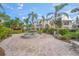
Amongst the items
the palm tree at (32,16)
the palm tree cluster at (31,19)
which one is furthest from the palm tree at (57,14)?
the palm tree at (32,16)

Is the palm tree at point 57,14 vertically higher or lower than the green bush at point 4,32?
higher

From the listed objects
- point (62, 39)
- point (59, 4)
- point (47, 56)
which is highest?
point (59, 4)

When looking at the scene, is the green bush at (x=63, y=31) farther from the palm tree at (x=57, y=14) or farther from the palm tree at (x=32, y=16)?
the palm tree at (x=32, y=16)

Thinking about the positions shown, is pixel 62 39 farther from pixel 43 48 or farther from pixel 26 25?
pixel 26 25

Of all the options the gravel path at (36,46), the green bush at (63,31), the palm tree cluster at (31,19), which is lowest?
the gravel path at (36,46)

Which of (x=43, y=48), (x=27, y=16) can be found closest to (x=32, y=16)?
(x=27, y=16)

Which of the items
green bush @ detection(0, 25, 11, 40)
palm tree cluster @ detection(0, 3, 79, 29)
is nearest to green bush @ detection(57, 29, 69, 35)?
palm tree cluster @ detection(0, 3, 79, 29)

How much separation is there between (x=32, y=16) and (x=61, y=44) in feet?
1.24

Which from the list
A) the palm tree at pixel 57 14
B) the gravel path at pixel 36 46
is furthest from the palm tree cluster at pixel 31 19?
the gravel path at pixel 36 46

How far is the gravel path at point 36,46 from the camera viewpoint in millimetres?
1821

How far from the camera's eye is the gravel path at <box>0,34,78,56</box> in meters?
1.82

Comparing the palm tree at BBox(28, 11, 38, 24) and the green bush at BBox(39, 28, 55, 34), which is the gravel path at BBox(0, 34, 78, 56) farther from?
the palm tree at BBox(28, 11, 38, 24)

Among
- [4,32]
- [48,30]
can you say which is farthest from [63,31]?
[4,32]

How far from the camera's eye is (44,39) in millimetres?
1862
